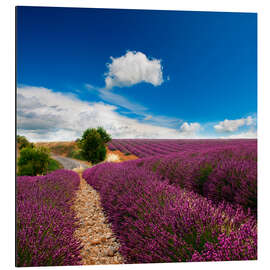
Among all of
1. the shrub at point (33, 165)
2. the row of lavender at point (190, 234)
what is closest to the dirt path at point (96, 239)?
the row of lavender at point (190, 234)

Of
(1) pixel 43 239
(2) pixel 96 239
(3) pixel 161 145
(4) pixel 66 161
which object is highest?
(3) pixel 161 145

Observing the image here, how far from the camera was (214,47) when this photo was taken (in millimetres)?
2457

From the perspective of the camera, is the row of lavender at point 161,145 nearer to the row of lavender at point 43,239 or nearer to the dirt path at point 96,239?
the dirt path at point 96,239

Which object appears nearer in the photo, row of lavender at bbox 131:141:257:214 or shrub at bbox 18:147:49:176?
row of lavender at bbox 131:141:257:214

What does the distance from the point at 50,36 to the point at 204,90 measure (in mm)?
2106

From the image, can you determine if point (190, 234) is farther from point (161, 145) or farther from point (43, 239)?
point (161, 145)

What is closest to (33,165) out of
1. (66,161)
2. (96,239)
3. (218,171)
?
(66,161)

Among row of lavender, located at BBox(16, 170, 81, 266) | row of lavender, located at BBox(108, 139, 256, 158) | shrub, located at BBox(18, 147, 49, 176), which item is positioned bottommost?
row of lavender, located at BBox(16, 170, 81, 266)

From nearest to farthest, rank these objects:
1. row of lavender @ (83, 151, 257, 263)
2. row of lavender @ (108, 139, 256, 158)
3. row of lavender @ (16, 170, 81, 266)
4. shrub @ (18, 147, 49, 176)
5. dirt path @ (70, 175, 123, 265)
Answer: row of lavender @ (83, 151, 257, 263) → row of lavender @ (16, 170, 81, 266) → dirt path @ (70, 175, 123, 265) → row of lavender @ (108, 139, 256, 158) → shrub @ (18, 147, 49, 176)

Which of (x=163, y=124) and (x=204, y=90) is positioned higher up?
(x=204, y=90)

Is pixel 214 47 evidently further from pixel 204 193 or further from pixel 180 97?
pixel 204 193

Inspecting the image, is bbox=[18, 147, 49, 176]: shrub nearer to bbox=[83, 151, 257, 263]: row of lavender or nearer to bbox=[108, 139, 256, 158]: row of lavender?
bbox=[108, 139, 256, 158]: row of lavender

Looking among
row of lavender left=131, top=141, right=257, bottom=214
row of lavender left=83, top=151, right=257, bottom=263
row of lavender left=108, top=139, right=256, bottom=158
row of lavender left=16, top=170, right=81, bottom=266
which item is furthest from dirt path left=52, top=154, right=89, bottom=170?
row of lavender left=83, top=151, right=257, bottom=263
